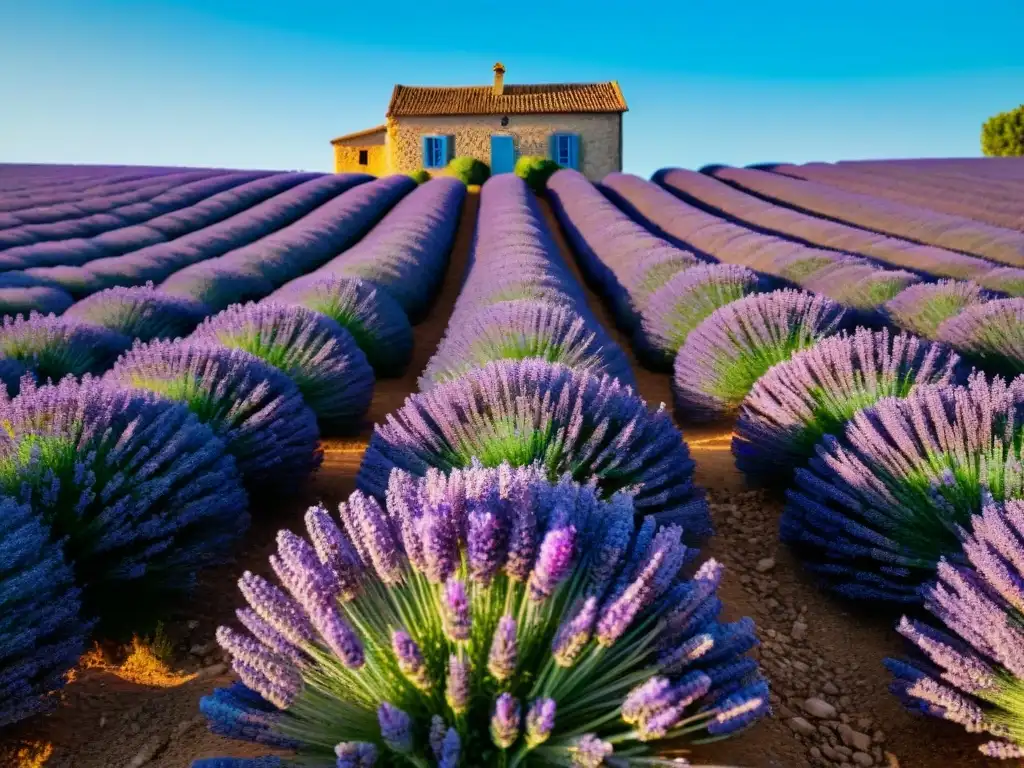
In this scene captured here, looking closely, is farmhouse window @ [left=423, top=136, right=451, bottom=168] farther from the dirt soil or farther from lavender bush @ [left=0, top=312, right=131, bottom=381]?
the dirt soil

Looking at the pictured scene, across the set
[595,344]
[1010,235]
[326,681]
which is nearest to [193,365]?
[595,344]

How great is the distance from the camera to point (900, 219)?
12242 millimetres

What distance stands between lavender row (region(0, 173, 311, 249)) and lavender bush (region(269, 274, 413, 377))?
5.10 m

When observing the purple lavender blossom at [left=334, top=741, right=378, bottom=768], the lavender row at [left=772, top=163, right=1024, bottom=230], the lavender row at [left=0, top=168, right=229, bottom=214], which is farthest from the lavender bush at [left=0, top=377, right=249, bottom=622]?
the lavender row at [left=0, top=168, right=229, bottom=214]

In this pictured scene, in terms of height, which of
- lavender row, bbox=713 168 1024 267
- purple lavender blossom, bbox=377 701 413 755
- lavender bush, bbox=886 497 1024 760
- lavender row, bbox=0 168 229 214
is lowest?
lavender bush, bbox=886 497 1024 760

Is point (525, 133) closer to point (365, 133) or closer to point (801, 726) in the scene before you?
point (365, 133)

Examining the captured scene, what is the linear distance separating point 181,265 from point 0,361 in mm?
5764

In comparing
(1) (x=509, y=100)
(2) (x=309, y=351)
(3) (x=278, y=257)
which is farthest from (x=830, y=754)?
(1) (x=509, y=100)

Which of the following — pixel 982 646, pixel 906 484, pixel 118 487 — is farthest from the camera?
pixel 906 484

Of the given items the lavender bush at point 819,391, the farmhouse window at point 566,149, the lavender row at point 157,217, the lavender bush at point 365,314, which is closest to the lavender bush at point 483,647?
the lavender bush at point 819,391

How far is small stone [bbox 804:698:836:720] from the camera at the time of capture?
1.88 meters

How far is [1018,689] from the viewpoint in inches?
61.6

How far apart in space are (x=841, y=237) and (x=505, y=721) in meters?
10.4

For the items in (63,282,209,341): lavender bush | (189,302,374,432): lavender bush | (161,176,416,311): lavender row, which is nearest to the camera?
(189,302,374,432): lavender bush
